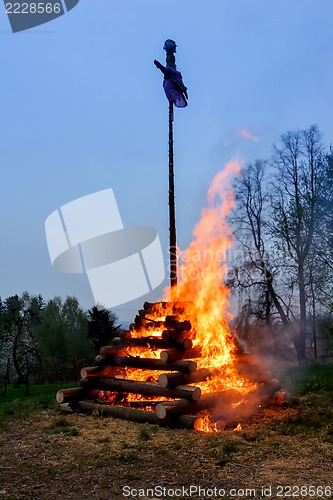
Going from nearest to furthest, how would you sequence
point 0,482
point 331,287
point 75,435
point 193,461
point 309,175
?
point 0,482 < point 193,461 < point 75,435 < point 331,287 < point 309,175

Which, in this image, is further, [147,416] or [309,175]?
[309,175]

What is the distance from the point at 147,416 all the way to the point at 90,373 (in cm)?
308

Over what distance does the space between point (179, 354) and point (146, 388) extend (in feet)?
3.66

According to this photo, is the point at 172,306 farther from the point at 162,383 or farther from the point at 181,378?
the point at 162,383

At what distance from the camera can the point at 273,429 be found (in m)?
9.43

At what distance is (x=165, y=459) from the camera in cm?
747

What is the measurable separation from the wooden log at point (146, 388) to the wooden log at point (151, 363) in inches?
16.4

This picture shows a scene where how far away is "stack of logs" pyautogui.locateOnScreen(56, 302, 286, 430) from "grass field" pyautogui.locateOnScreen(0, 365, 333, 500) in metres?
0.44

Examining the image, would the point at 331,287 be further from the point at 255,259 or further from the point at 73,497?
the point at 73,497

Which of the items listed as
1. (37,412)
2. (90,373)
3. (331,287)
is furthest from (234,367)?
(331,287)

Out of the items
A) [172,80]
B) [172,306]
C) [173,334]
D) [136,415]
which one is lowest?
[136,415]

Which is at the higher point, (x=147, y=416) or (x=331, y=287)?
(x=331, y=287)

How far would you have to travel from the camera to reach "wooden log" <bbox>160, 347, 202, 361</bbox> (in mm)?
10930

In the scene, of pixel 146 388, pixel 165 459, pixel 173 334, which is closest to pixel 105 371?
pixel 146 388
